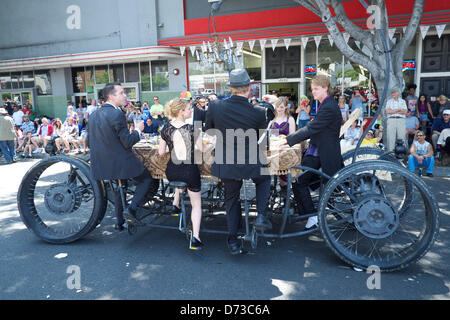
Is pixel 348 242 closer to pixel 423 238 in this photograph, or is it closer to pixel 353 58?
pixel 423 238

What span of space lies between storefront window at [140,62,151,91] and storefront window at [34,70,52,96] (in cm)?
568

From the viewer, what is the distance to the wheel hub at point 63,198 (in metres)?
4.15

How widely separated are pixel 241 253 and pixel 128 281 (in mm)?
1243

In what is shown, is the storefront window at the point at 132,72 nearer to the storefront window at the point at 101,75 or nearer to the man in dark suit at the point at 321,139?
the storefront window at the point at 101,75

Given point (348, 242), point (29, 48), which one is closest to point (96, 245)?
point (348, 242)

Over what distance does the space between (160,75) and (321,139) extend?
12.3 m

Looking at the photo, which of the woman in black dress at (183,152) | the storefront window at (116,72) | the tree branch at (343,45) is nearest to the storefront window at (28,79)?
the storefront window at (116,72)

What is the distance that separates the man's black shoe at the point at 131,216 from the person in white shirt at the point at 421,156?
20.3 ft

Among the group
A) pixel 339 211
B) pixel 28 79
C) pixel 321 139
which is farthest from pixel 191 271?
pixel 28 79

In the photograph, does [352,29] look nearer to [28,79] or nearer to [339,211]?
[339,211]

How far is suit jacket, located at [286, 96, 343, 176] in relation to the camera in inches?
146

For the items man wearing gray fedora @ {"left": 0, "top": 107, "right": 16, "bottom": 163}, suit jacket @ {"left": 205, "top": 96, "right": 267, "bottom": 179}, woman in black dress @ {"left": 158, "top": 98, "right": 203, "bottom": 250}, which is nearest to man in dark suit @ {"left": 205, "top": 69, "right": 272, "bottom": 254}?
suit jacket @ {"left": 205, "top": 96, "right": 267, "bottom": 179}

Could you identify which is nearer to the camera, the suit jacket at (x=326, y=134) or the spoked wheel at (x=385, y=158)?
the suit jacket at (x=326, y=134)

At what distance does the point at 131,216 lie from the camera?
3912 mm
